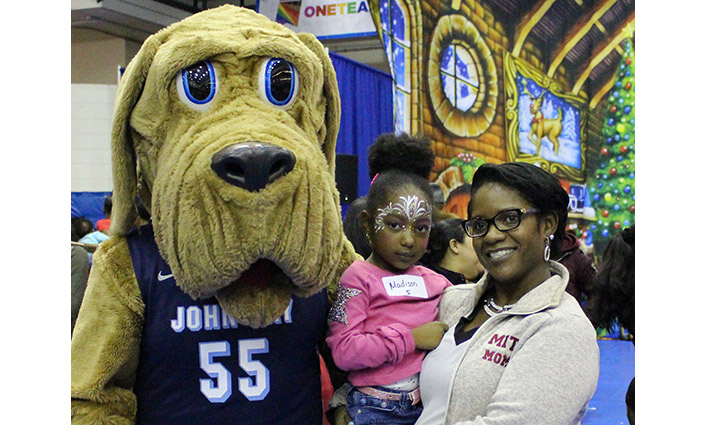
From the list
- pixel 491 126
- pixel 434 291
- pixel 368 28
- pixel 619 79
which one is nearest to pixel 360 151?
pixel 368 28

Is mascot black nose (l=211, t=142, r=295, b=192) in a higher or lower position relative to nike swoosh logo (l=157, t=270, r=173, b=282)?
higher

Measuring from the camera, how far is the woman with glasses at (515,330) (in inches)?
60.6

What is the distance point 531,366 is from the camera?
1.55m

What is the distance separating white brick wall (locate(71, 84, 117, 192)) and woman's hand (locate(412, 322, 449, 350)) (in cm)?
992

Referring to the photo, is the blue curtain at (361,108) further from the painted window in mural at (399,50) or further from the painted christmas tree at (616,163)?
the painted christmas tree at (616,163)

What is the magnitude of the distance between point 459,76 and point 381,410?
8.16 m

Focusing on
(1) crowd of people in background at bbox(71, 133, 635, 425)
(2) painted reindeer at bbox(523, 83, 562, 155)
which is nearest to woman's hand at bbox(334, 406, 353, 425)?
(1) crowd of people in background at bbox(71, 133, 635, 425)

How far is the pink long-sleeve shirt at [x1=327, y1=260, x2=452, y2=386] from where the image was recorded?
73.1 inches

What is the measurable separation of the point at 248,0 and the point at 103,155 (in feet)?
11.8

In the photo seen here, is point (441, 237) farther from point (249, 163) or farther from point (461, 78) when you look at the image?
point (461, 78)

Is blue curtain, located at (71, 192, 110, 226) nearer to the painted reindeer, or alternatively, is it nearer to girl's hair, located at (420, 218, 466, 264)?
the painted reindeer

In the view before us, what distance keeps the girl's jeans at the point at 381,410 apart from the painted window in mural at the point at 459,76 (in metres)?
7.74

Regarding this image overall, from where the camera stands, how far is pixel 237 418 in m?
1.74

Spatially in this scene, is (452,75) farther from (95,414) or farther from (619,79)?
(95,414)
